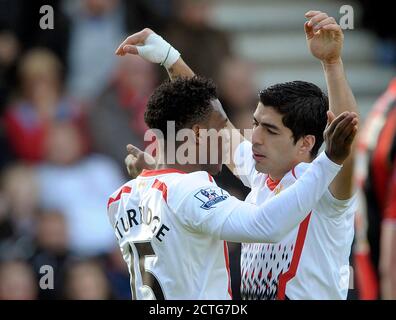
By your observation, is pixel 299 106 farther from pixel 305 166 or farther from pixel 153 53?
pixel 153 53

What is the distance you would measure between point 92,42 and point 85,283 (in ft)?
8.24

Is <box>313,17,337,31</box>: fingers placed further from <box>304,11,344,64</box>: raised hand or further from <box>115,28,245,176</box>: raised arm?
<box>115,28,245,176</box>: raised arm

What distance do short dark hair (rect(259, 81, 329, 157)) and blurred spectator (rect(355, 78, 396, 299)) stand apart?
1.94m

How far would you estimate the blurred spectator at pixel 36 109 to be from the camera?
862 cm

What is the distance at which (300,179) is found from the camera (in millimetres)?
3936

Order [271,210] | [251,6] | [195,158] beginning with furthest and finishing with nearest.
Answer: [251,6] → [195,158] → [271,210]

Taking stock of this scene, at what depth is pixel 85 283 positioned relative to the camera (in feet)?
25.1

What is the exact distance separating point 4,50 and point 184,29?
164cm

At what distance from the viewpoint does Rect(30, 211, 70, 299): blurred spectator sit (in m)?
7.61

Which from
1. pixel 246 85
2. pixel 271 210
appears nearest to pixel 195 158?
pixel 271 210

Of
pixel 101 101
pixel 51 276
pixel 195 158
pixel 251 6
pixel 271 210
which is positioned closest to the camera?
pixel 271 210

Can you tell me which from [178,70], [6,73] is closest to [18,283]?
[6,73]

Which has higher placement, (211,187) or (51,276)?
(211,187)

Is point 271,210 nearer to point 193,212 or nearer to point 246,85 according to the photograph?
point 193,212
